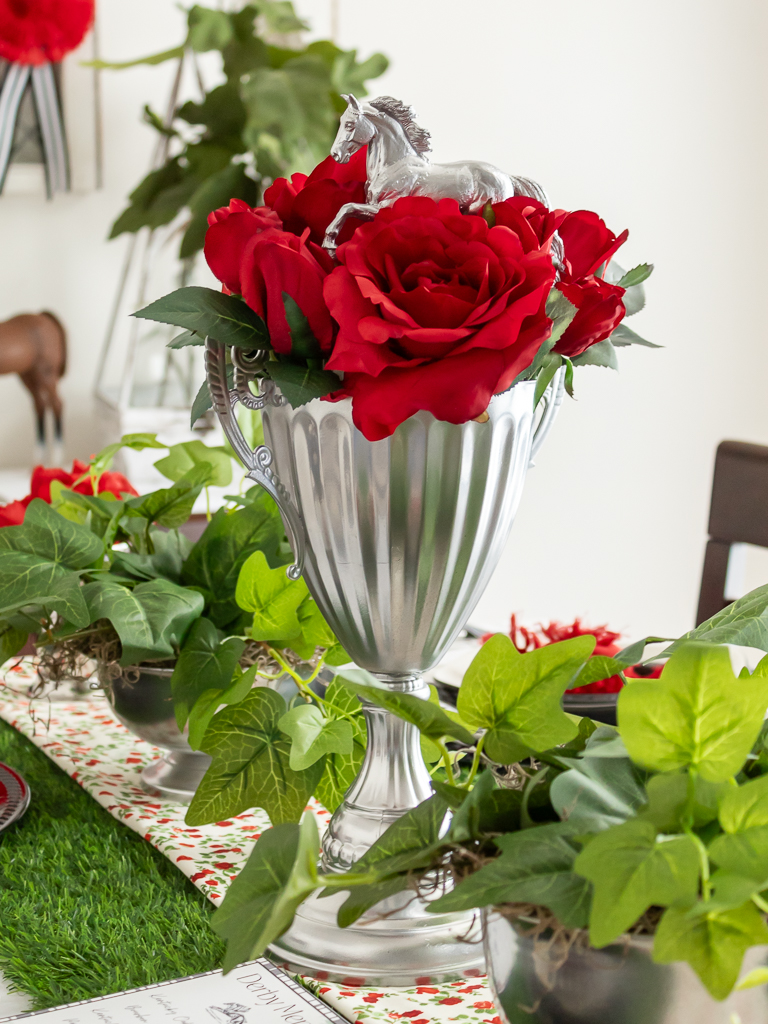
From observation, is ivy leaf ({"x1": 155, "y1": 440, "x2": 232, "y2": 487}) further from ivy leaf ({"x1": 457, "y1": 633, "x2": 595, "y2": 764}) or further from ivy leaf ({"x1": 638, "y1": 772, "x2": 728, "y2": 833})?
ivy leaf ({"x1": 638, "y1": 772, "x2": 728, "y2": 833})

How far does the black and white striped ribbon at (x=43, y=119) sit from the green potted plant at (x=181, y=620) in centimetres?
147

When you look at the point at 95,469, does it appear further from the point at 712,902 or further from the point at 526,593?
the point at 526,593

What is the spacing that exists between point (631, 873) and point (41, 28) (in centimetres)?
205

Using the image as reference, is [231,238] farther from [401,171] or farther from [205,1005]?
[205,1005]

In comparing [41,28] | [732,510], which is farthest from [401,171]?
[41,28]

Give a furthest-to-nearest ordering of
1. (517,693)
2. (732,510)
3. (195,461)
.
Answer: (732,510) → (195,461) → (517,693)

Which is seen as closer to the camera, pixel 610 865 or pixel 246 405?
pixel 610 865

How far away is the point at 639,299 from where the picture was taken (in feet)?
2.12

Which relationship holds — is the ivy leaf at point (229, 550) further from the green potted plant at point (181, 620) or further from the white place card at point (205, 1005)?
the white place card at point (205, 1005)

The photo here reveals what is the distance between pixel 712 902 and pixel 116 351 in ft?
6.73

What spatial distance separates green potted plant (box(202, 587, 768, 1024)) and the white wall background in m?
2.26

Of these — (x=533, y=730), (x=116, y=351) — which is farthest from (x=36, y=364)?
(x=533, y=730)

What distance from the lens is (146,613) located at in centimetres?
67

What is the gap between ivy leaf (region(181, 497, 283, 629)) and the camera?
0.74 metres
